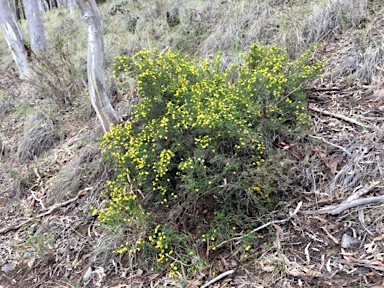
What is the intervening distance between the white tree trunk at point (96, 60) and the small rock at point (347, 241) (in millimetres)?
2993

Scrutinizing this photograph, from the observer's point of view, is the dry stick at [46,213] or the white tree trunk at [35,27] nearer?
the dry stick at [46,213]

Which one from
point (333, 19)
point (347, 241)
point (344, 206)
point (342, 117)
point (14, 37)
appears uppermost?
point (14, 37)

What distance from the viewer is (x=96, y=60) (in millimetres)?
4016

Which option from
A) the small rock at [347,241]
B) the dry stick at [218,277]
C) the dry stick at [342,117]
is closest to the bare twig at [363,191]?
the small rock at [347,241]

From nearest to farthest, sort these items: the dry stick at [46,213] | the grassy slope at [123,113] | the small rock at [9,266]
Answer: the grassy slope at [123,113], the small rock at [9,266], the dry stick at [46,213]

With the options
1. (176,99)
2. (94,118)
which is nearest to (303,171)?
(176,99)

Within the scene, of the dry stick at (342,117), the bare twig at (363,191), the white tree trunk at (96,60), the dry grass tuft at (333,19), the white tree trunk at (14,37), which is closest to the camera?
the bare twig at (363,191)

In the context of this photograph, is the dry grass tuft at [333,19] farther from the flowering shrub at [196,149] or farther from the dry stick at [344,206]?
the dry stick at [344,206]

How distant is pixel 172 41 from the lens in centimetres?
650

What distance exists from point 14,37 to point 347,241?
7943 millimetres

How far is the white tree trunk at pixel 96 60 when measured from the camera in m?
3.83

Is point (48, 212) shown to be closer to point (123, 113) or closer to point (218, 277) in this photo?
point (123, 113)

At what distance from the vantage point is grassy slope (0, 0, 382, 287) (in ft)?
10.1

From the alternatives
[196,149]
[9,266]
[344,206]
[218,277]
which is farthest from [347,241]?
[9,266]
